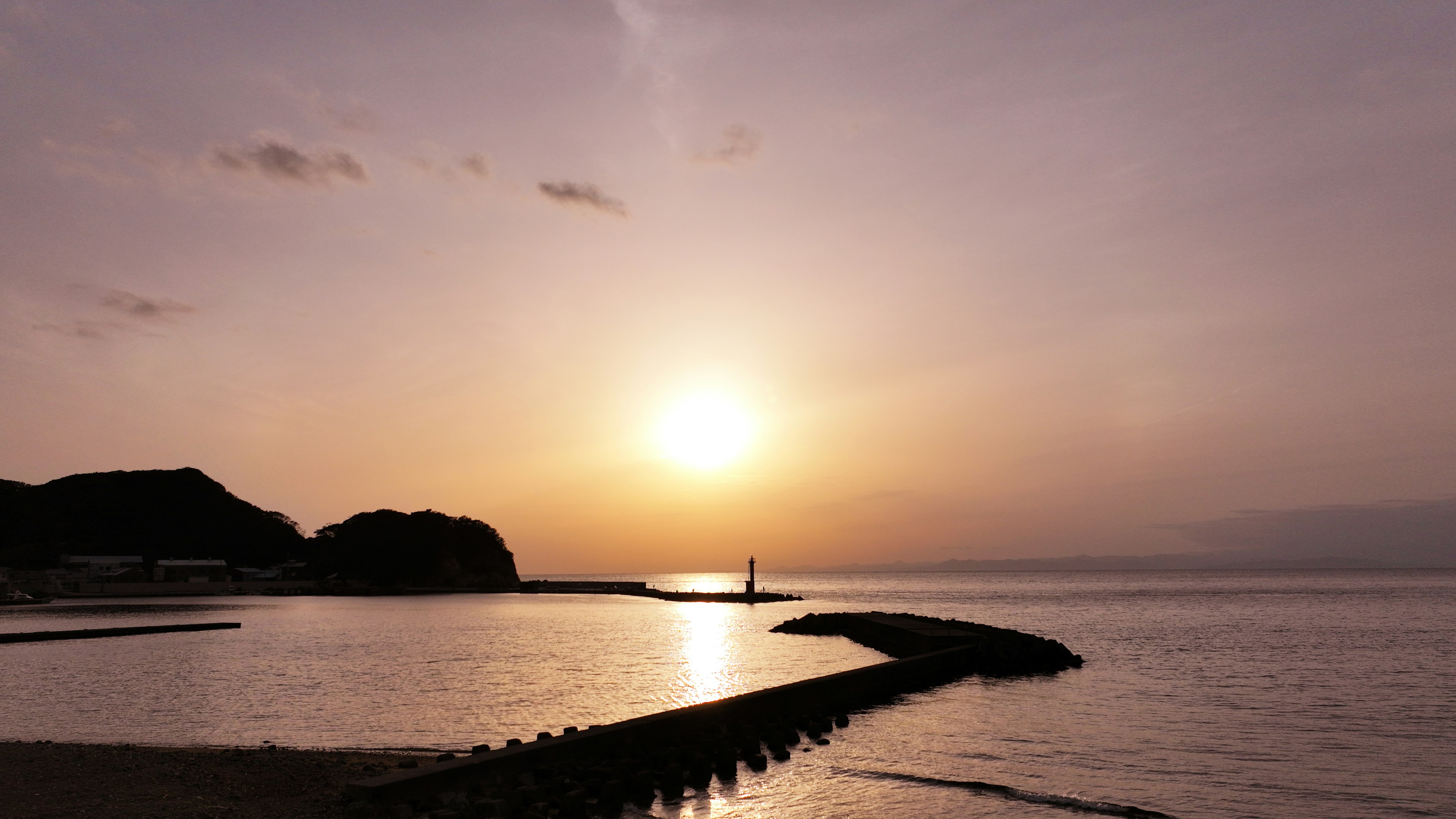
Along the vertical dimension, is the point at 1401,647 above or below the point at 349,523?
below

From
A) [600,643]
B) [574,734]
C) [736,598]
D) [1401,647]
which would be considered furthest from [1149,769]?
[736,598]

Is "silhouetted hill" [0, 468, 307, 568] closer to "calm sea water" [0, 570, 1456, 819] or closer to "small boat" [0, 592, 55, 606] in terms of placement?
"small boat" [0, 592, 55, 606]

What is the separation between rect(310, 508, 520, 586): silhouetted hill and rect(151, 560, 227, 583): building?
22.6 meters

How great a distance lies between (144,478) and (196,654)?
467 ft

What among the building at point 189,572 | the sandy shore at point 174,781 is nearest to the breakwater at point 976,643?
the sandy shore at point 174,781

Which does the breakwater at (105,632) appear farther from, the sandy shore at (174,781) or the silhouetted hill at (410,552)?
the silhouetted hill at (410,552)

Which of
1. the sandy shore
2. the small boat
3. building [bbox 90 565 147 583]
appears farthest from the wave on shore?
building [bbox 90 565 147 583]

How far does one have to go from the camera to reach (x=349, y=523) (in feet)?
525

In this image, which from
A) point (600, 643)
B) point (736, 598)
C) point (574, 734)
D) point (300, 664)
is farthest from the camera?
point (736, 598)

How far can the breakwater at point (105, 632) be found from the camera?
44281 millimetres

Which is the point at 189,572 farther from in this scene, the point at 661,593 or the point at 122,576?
the point at 661,593

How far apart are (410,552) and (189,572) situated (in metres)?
36.5

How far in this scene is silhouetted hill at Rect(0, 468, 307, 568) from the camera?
137 metres

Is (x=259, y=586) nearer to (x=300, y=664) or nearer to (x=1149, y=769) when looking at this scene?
(x=300, y=664)
